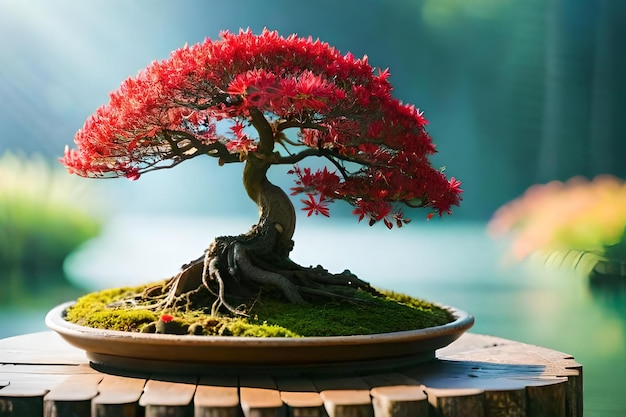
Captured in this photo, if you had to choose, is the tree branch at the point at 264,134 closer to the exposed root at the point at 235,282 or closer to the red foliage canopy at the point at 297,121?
the red foliage canopy at the point at 297,121

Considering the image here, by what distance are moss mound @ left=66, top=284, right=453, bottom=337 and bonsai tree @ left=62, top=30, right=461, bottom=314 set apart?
0.07 metres

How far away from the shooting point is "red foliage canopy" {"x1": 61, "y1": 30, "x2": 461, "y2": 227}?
239 centimetres

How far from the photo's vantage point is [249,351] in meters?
2.12

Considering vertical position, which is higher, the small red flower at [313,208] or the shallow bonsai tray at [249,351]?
the small red flower at [313,208]

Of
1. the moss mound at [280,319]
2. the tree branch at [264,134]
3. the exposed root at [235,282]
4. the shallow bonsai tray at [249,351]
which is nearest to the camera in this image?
the shallow bonsai tray at [249,351]

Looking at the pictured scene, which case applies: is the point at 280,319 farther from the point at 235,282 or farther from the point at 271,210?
the point at 271,210

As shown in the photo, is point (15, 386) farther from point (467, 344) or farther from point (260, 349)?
point (467, 344)

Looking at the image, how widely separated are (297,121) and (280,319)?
2.34 feet

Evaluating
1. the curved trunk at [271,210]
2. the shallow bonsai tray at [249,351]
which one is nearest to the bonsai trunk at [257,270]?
the curved trunk at [271,210]

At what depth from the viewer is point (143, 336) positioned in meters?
2.15

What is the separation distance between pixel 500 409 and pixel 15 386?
1381 mm

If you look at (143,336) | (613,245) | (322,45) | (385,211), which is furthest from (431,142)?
(613,245)

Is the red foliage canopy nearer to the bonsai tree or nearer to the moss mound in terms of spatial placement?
the bonsai tree

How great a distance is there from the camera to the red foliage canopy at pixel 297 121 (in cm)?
239
